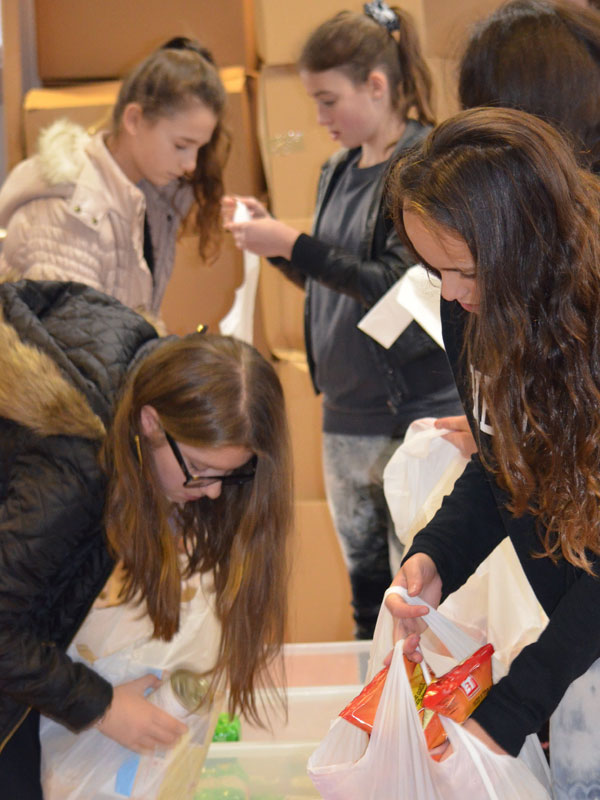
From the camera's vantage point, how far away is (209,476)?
1173 millimetres

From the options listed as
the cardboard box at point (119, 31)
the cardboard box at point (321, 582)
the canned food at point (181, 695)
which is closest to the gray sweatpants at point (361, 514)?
the canned food at point (181, 695)

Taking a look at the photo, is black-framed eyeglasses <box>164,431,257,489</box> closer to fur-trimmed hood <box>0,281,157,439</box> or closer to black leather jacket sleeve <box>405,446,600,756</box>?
fur-trimmed hood <box>0,281,157,439</box>

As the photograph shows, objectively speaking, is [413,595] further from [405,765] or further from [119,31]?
[119,31]

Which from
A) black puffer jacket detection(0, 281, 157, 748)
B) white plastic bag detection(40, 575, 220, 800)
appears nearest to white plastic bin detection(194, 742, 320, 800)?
white plastic bag detection(40, 575, 220, 800)

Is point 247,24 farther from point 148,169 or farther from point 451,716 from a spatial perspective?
point 451,716

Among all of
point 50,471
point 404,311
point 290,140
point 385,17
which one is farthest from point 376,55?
point 50,471

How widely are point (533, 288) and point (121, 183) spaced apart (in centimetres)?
111

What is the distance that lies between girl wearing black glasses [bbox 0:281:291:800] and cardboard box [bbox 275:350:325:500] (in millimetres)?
1080

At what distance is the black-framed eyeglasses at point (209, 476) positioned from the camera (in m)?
1.15

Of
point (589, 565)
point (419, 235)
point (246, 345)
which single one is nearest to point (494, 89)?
point (419, 235)

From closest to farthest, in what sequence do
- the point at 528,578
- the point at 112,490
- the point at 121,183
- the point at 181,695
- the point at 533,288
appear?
1. the point at 533,288
2. the point at 528,578
3. the point at 112,490
4. the point at 181,695
5. the point at 121,183

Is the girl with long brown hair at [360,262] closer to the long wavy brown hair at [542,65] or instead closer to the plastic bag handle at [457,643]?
the long wavy brown hair at [542,65]

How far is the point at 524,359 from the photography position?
79 cm

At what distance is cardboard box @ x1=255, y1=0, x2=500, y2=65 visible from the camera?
7.10 ft
